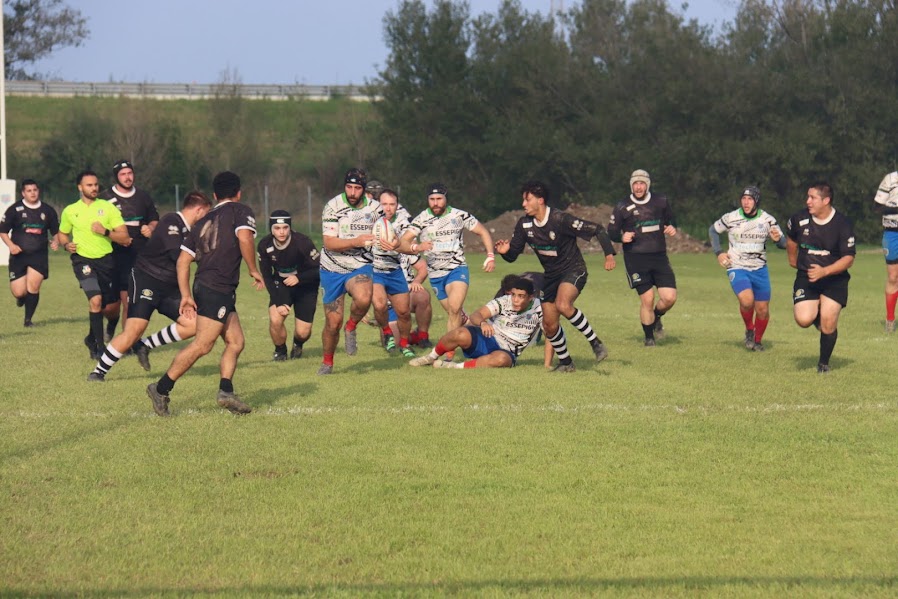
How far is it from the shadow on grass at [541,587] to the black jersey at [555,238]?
23.9 feet

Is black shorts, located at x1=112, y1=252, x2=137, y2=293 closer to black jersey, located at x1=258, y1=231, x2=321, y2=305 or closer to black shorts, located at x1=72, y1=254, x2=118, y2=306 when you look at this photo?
black shorts, located at x1=72, y1=254, x2=118, y2=306

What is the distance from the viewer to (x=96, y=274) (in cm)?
1419

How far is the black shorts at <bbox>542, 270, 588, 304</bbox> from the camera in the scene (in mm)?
12867

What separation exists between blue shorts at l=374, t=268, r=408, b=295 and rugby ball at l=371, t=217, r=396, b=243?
131 centimetres

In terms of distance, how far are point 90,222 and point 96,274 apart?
22.8 inches

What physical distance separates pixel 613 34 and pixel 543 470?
50.2 meters

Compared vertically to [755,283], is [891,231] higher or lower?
higher

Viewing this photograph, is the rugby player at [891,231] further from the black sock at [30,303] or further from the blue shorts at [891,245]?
the black sock at [30,303]

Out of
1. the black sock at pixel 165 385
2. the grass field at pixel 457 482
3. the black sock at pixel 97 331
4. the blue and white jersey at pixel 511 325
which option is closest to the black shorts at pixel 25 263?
the black sock at pixel 97 331

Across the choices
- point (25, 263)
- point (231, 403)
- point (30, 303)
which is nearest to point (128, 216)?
point (30, 303)

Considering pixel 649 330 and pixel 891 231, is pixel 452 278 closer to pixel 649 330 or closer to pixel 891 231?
pixel 649 330

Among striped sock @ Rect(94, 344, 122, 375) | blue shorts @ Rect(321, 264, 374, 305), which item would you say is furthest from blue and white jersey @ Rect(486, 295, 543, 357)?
striped sock @ Rect(94, 344, 122, 375)

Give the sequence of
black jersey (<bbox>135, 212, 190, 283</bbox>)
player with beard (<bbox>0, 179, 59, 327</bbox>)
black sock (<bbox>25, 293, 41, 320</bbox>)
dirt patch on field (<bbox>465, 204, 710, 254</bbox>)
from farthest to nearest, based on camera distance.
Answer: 1. dirt patch on field (<bbox>465, 204, 710, 254</bbox>)
2. player with beard (<bbox>0, 179, 59, 327</bbox>)
3. black sock (<bbox>25, 293, 41, 320</bbox>)
4. black jersey (<bbox>135, 212, 190, 283</bbox>)

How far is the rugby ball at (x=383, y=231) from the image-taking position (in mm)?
12719
